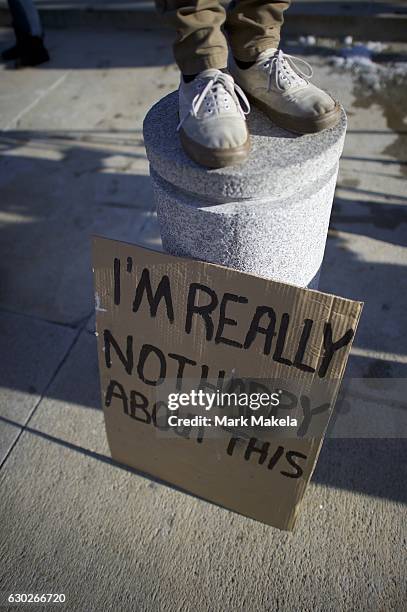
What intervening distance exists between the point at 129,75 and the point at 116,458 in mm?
3905

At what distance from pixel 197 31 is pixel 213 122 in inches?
14.1

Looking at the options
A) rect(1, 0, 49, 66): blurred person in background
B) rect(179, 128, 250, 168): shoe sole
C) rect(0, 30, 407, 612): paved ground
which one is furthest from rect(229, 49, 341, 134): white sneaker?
rect(1, 0, 49, 66): blurred person in background

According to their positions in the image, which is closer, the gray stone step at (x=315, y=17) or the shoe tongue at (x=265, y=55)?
the shoe tongue at (x=265, y=55)

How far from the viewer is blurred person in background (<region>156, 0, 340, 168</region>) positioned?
4.47ft

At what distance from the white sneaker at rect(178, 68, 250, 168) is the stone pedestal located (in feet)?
0.13

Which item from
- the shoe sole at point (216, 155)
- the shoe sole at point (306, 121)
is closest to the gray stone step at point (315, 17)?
the shoe sole at point (306, 121)

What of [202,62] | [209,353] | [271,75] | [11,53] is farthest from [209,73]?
[11,53]

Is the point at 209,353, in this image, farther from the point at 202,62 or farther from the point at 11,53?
the point at 11,53

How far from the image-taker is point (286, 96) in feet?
4.85

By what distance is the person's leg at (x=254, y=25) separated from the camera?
1573mm

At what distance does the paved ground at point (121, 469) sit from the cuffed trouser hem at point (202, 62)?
1342mm

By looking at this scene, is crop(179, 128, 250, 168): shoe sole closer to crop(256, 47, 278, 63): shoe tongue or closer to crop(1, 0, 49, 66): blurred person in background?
crop(256, 47, 278, 63): shoe tongue

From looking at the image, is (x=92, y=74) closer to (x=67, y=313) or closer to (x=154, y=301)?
(x=67, y=313)

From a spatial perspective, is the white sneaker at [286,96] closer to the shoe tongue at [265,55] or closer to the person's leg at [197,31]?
the shoe tongue at [265,55]
